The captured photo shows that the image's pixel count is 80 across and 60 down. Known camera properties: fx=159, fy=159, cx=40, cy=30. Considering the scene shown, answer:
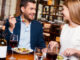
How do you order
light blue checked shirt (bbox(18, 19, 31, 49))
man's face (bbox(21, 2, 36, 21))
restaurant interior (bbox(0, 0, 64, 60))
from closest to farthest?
light blue checked shirt (bbox(18, 19, 31, 49)) → man's face (bbox(21, 2, 36, 21)) → restaurant interior (bbox(0, 0, 64, 60))

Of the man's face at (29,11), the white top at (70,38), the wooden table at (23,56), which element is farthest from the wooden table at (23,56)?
the man's face at (29,11)

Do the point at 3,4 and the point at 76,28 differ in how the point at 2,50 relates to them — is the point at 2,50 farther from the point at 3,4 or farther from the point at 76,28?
the point at 3,4

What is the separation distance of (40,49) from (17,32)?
1061mm

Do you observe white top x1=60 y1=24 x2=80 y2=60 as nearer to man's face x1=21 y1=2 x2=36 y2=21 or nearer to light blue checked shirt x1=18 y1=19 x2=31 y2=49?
light blue checked shirt x1=18 y1=19 x2=31 y2=49

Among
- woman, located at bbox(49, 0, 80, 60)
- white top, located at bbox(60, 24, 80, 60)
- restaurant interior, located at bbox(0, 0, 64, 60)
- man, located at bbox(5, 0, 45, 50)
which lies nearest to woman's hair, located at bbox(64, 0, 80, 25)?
woman, located at bbox(49, 0, 80, 60)

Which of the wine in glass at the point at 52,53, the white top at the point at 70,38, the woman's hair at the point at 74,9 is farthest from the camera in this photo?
the white top at the point at 70,38

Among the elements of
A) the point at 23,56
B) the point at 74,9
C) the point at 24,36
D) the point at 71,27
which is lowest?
the point at 23,56

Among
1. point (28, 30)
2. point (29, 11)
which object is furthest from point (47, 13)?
point (28, 30)

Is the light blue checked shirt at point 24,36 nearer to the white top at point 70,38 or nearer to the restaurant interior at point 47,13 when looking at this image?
the white top at point 70,38

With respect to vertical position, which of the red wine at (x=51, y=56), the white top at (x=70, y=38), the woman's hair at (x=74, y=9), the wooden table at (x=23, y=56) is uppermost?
the woman's hair at (x=74, y=9)

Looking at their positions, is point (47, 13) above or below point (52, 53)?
above

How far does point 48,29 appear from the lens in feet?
23.0

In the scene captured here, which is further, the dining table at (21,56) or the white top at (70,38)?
the white top at (70,38)

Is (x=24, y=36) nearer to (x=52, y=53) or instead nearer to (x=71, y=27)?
(x=71, y=27)
